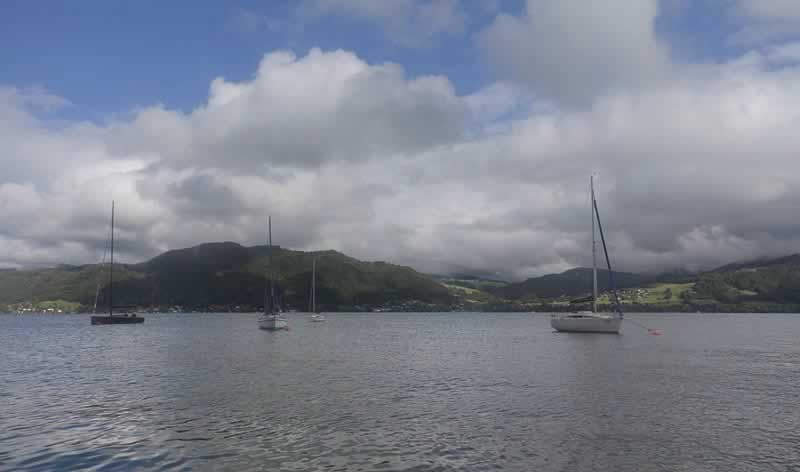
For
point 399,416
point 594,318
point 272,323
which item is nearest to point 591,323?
point 594,318

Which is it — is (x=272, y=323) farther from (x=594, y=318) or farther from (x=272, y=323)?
(x=594, y=318)

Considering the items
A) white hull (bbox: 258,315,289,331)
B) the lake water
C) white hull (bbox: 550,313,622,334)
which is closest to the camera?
the lake water

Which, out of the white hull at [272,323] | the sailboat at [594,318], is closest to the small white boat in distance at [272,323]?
the white hull at [272,323]

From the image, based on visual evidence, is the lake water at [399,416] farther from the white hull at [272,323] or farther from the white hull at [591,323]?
the white hull at [272,323]

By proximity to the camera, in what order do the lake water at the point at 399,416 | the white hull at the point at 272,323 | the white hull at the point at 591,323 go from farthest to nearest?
Result: 1. the white hull at the point at 272,323
2. the white hull at the point at 591,323
3. the lake water at the point at 399,416

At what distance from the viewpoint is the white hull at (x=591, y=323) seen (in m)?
125

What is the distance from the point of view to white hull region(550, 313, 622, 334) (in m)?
125

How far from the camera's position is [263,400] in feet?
145

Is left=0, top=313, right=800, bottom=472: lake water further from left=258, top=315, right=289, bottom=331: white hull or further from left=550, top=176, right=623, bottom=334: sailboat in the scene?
left=258, top=315, right=289, bottom=331: white hull

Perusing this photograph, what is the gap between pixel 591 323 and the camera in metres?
128

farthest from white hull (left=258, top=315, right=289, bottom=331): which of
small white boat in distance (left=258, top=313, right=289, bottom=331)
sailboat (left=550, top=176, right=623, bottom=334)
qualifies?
sailboat (left=550, top=176, right=623, bottom=334)

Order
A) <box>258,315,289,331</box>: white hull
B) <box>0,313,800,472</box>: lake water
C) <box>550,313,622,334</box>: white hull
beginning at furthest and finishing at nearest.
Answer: <box>258,315,289,331</box>: white hull < <box>550,313,622,334</box>: white hull < <box>0,313,800,472</box>: lake water

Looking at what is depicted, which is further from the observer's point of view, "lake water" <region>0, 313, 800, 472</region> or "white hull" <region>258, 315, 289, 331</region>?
"white hull" <region>258, 315, 289, 331</region>

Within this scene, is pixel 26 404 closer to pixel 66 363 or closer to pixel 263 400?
pixel 263 400
